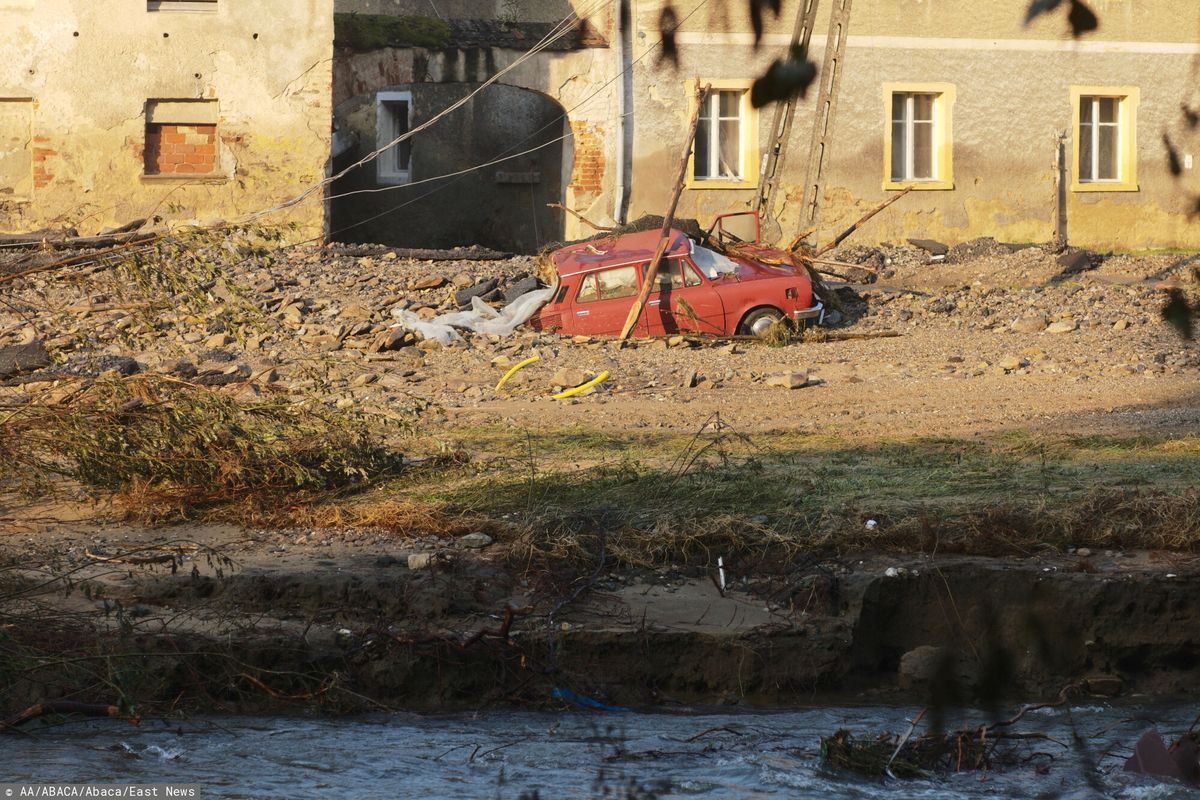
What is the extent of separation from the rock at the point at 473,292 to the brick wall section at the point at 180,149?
549cm

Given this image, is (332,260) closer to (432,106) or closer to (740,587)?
(432,106)

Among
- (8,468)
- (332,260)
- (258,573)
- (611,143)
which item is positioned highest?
(611,143)

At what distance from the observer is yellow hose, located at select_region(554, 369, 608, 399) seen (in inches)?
504

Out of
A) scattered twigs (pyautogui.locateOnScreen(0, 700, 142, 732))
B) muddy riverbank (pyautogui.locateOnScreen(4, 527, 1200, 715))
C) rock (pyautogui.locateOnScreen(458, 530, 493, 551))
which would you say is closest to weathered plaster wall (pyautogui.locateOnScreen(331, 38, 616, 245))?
rock (pyautogui.locateOnScreen(458, 530, 493, 551))

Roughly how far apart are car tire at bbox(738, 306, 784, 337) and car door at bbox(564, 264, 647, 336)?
114cm

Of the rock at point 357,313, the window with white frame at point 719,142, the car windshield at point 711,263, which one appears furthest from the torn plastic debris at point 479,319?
the window with white frame at point 719,142

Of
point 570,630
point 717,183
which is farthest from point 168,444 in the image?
point 717,183

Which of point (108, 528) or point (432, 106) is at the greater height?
point (432, 106)

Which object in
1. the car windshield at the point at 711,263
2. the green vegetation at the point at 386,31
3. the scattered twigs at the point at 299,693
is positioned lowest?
the scattered twigs at the point at 299,693

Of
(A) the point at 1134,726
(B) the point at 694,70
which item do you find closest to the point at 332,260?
(B) the point at 694,70

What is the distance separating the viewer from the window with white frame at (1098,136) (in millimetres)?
23891

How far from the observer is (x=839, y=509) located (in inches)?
289

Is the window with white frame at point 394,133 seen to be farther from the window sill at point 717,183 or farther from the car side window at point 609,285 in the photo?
the car side window at point 609,285

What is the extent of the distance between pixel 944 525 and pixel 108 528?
443cm
